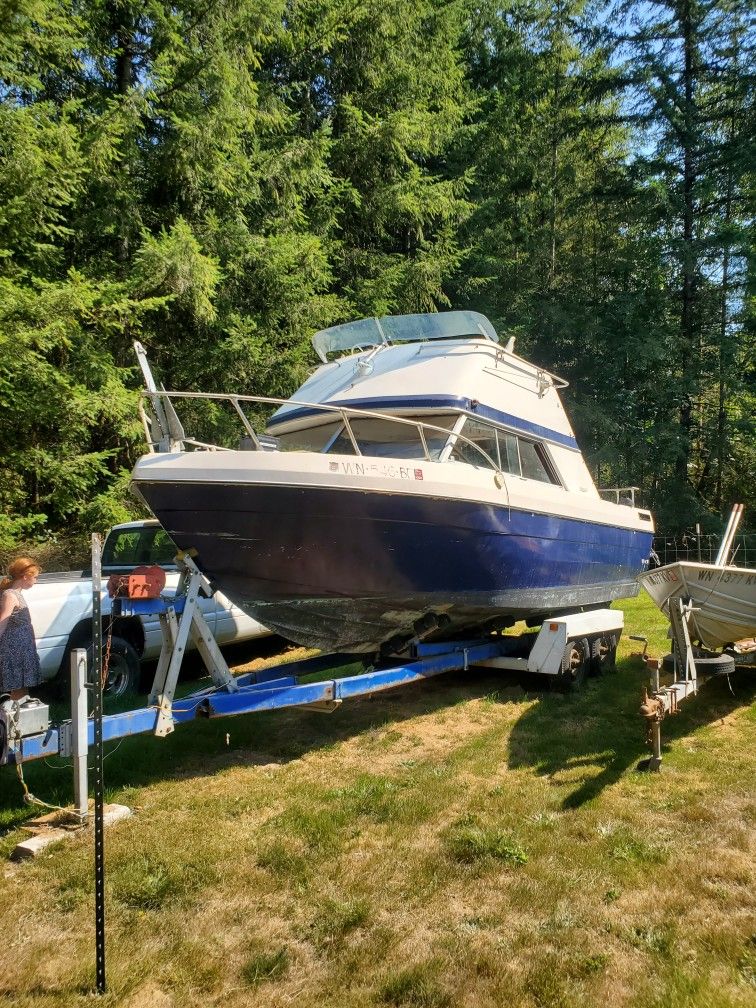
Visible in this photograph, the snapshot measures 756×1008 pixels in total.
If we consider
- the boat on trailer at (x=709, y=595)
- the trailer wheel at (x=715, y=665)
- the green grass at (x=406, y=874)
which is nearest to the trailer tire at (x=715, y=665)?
the trailer wheel at (x=715, y=665)

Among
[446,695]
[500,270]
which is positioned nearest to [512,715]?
[446,695]

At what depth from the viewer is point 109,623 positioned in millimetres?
6738

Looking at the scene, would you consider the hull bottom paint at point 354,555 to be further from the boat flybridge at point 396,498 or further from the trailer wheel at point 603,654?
the trailer wheel at point 603,654

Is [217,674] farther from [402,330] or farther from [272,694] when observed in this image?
[402,330]

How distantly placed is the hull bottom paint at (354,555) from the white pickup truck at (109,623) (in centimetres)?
138

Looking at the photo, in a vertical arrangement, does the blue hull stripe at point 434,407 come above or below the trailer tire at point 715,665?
above

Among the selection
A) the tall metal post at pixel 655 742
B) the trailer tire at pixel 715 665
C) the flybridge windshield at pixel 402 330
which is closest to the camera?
the tall metal post at pixel 655 742

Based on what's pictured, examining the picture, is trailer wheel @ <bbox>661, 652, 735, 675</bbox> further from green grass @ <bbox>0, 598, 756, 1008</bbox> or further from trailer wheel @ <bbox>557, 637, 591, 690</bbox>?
trailer wheel @ <bbox>557, 637, 591, 690</bbox>

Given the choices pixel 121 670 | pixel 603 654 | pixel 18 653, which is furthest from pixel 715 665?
pixel 121 670

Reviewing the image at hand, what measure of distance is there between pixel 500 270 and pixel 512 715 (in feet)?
60.2

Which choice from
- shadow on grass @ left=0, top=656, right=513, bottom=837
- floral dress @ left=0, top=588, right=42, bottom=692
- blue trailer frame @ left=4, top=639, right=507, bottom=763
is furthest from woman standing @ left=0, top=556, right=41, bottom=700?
shadow on grass @ left=0, top=656, right=513, bottom=837

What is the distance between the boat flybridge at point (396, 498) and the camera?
17.1 ft

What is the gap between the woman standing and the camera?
4.66 m

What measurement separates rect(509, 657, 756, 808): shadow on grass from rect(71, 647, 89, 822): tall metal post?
2862 mm
